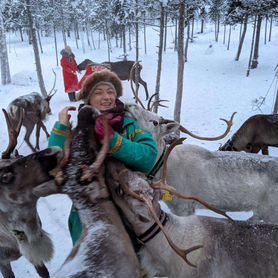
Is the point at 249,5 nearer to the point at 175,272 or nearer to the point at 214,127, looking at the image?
the point at 214,127

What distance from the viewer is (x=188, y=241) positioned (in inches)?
82.9

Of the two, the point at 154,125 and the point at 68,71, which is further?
the point at 68,71

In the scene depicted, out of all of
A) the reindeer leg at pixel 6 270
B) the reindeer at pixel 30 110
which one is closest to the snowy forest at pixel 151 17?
the reindeer at pixel 30 110

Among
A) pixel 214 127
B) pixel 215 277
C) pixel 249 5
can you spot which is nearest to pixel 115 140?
pixel 215 277

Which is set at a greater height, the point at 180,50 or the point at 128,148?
the point at 128,148

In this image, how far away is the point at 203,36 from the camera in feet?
131

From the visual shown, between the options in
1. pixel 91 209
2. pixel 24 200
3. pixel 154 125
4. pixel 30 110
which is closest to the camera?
pixel 91 209

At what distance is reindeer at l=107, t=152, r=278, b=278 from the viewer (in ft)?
6.26

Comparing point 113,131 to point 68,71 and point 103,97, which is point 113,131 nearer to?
point 103,97

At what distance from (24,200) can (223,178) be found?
94.6 inches

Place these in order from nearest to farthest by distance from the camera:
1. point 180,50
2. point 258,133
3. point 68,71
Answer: point 258,133
point 180,50
point 68,71

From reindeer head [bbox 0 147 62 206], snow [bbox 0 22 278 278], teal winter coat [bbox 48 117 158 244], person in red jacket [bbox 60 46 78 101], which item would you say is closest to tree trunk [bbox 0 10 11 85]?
snow [bbox 0 22 278 278]

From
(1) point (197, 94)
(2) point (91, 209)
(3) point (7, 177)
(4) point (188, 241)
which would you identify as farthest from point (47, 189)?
(1) point (197, 94)

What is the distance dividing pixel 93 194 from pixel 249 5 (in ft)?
54.5
